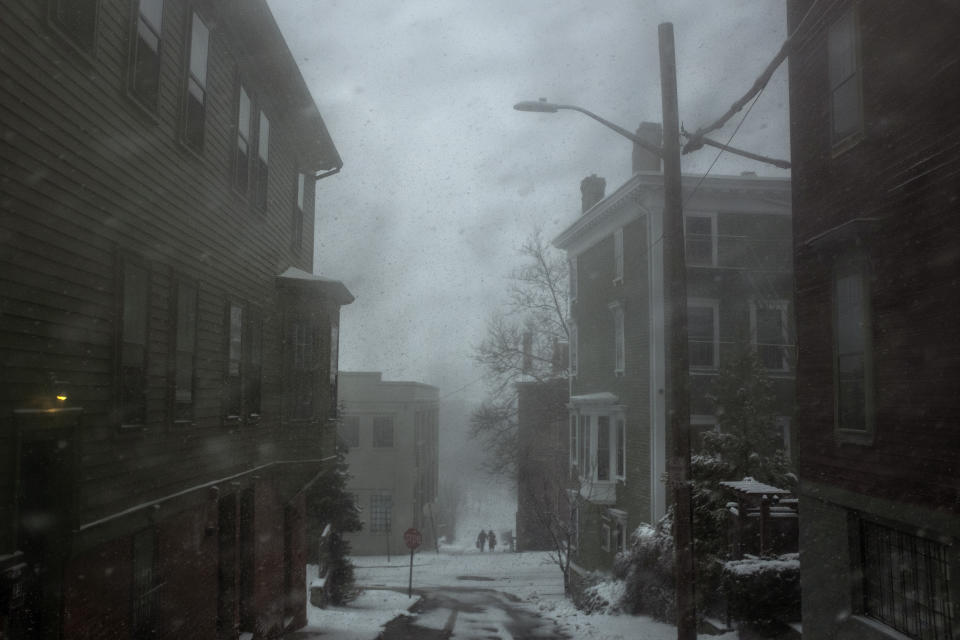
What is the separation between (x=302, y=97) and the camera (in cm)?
1733

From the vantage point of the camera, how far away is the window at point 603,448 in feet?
99.0

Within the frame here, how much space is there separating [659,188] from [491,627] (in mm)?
13684

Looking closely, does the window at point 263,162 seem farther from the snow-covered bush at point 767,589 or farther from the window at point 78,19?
the snow-covered bush at point 767,589

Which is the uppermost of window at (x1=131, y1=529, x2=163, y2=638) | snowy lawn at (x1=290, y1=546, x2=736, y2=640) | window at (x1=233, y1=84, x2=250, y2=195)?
window at (x1=233, y1=84, x2=250, y2=195)

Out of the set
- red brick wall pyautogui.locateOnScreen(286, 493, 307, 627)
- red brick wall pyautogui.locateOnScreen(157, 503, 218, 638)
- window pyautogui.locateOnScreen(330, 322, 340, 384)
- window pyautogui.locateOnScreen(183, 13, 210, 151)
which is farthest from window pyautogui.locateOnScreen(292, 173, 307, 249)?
red brick wall pyautogui.locateOnScreen(157, 503, 218, 638)

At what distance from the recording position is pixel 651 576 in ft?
66.3

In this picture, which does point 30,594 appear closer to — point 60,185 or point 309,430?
point 60,185

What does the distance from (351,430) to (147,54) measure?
4293 cm

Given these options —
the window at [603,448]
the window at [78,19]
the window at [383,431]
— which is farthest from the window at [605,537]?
the window at [78,19]

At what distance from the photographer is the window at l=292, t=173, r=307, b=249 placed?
19234 millimetres

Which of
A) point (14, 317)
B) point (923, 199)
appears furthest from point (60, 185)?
point (923, 199)

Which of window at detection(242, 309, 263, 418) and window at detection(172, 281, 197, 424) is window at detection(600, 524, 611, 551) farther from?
window at detection(172, 281, 197, 424)

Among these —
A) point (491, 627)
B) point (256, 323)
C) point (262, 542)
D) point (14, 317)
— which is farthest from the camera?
point (491, 627)

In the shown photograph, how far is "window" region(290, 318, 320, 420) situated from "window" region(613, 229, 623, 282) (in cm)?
1415
